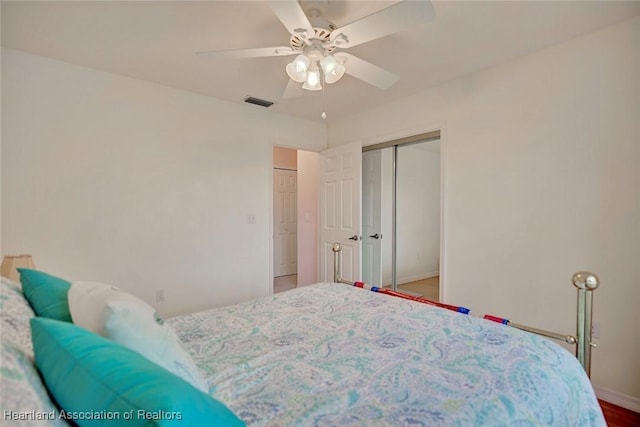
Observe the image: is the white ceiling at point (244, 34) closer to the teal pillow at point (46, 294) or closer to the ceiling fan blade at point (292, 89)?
the ceiling fan blade at point (292, 89)

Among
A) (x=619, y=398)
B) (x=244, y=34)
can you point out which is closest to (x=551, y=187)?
(x=619, y=398)

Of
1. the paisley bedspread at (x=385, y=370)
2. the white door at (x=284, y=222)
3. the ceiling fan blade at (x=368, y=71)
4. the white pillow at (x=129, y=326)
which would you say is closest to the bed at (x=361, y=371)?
the paisley bedspread at (x=385, y=370)

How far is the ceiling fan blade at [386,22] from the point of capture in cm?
132

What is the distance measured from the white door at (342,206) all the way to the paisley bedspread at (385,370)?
2123 millimetres

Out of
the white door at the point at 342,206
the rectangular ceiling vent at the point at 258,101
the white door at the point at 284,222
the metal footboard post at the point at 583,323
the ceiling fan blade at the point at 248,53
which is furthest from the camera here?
the white door at the point at 284,222

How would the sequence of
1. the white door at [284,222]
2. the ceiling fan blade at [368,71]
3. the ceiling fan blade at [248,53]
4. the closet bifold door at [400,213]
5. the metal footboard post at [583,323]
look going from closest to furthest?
the metal footboard post at [583,323] → the ceiling fan blade at [248,53] → the ceiling fan blade at [368,71] → the closet bifold door at [400,213] → the white door at [284,222]

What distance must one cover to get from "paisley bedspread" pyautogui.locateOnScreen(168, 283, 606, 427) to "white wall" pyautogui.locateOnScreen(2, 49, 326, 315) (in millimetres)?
1655

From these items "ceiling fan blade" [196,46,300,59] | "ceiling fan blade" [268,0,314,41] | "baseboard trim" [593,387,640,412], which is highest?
"ceiling fan blade" [268,0,314,41]

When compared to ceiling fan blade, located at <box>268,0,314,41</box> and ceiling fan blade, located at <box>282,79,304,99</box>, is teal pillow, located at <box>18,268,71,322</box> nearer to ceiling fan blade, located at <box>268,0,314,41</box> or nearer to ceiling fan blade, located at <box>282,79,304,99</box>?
ceiling fan blade, located at <box>268,0,314,41</box>

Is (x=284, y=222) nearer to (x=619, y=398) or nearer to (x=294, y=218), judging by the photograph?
(x=294, y=218)

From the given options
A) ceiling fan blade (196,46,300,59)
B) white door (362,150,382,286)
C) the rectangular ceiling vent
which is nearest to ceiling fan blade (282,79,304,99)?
ceiling fan blade (196,46,300,59)

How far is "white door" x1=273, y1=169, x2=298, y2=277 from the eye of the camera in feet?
18.4

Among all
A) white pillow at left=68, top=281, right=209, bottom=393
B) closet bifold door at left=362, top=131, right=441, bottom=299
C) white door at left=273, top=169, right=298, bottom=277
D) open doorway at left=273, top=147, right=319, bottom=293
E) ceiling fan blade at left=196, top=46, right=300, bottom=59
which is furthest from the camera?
white door at left=273, top=169, right=298, bottom=277

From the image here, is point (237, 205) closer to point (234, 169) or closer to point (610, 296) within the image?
point (234, 169)
